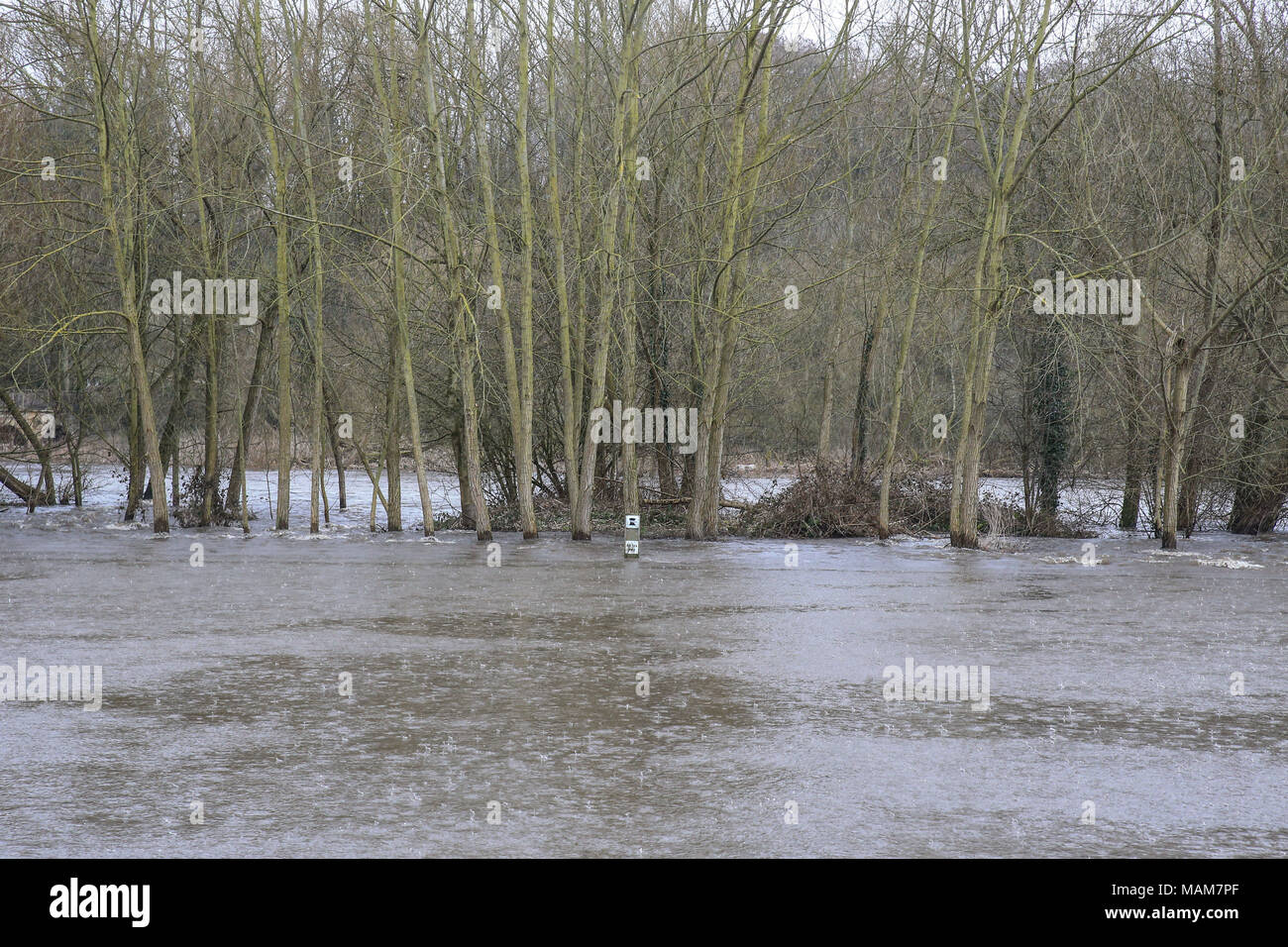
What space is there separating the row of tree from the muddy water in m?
6.61

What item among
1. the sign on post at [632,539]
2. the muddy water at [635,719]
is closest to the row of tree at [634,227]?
the sign on post at [632,539]

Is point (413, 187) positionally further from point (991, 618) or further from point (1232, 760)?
point (1232, 760)

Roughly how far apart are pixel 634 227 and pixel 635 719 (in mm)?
15049

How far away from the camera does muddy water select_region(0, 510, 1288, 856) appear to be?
6.75 meters

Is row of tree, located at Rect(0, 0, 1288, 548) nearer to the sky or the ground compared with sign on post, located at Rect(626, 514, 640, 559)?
nearer to the sky

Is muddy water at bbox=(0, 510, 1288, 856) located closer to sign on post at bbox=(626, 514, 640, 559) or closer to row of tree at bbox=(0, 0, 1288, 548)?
sign on post at bbox=(626, 514, 640, 559)

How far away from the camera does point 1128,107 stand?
24844 millimetres

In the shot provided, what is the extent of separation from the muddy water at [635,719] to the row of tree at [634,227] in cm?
661

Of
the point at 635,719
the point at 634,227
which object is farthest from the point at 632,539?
the point at 635,719

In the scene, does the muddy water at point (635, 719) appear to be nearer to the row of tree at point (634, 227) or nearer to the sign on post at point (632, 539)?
the sign on post at point (632, 539)

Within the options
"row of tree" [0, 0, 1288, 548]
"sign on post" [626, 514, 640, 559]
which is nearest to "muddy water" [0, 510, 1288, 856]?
"sign on post" [626, 514, 640, 559]

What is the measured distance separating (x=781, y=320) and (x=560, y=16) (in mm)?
8792
